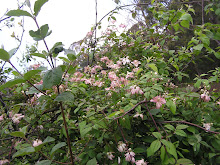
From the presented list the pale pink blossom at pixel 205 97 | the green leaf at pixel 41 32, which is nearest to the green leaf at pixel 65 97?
the green leaf at pixel 41 32

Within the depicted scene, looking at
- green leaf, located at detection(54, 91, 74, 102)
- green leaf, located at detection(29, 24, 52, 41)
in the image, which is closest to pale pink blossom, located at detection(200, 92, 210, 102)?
green leaf, located at detection(54, 91, 74, 102)

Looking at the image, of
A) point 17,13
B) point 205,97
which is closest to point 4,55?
point 17,13

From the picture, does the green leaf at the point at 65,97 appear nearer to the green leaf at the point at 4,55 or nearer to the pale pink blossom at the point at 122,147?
the green leaf at the point at 4,55

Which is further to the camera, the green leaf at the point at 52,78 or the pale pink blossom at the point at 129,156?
the pale pink blossom at the point at 129,156

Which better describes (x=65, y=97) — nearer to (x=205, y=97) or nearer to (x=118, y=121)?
(x=118, y=121)

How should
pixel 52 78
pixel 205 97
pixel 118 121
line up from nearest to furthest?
pixel 52 78 < pixel 118 121 < pixel 205 97

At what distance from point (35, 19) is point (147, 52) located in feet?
4.15

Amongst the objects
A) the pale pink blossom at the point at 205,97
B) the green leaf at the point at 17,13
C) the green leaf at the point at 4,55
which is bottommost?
the pale pink blossom at the point at 205,97

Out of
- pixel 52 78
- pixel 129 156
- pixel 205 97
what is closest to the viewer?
pixel 52 78

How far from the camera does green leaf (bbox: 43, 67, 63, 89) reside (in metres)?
0.58

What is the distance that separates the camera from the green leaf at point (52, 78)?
0.58 m

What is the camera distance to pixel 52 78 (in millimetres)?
593

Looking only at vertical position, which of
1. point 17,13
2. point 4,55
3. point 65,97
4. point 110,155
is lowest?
point 110,155

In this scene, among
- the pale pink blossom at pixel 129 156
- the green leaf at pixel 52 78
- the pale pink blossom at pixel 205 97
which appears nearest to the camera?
the green leaf at pixel 52 78
